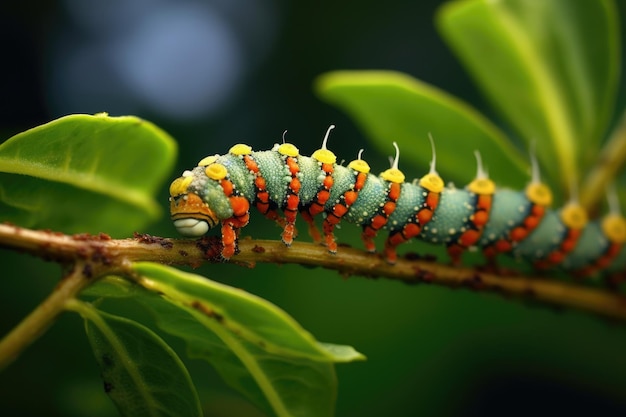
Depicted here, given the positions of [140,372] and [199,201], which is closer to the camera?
[140,372]

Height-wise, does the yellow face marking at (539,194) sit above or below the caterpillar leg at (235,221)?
above

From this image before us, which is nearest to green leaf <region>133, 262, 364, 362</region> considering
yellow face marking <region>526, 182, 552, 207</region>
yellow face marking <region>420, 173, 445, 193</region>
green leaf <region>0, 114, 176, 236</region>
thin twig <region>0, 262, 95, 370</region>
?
thin twig <region>0, 262, 95, 370</region>

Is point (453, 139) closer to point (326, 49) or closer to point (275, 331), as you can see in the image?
point (275, 331)

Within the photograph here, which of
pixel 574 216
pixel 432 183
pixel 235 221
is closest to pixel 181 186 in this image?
pixel 235 221

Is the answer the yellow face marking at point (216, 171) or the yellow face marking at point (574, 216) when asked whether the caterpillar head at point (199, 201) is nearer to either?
the yellow face marking at point (216, 171)

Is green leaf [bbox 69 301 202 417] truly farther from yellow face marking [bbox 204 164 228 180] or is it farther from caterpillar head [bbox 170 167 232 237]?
yellow face marking [bbox 204 164 228 180]

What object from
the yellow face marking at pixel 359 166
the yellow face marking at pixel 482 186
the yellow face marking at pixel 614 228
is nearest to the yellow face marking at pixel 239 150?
the yellow face marking at pixel 359 166

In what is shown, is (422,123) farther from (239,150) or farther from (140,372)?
(140,372)
